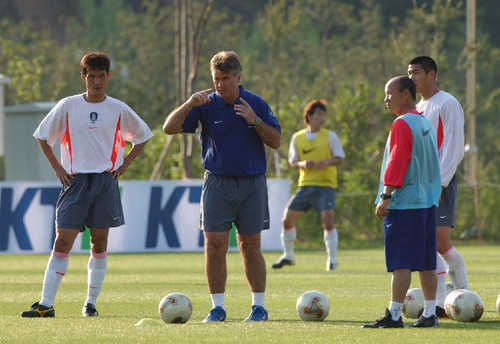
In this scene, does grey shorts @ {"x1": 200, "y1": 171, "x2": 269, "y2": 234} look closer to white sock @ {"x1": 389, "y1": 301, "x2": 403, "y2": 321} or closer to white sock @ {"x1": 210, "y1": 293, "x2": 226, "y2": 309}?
white sock @ {"x1": 210, "y1": 293, "x2": 226, "y2": 309}

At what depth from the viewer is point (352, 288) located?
12906 millimetres

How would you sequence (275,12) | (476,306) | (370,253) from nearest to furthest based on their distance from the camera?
(476,306), (370,253), (275,12)

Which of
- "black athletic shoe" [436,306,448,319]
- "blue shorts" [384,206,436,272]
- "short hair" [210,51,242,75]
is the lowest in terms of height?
"black athletic shoe" [436,306,448,319]

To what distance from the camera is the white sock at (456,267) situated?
10.1m

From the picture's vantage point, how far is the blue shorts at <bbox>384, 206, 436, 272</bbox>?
8.73 meters

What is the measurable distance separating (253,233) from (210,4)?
15.5 m

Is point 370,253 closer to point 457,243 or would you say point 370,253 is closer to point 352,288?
point 457,243

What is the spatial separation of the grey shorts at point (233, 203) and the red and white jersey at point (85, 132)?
0.97m

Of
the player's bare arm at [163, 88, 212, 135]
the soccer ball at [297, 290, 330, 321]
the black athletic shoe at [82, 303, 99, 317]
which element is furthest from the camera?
the black athletic shoe at [82, 303, 99, 317]

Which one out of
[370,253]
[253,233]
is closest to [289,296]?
[253,233]

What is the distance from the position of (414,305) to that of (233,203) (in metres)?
1.69

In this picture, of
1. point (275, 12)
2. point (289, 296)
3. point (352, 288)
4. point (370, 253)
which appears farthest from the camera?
point (275, 12)

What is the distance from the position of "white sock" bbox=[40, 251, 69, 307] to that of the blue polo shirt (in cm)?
155

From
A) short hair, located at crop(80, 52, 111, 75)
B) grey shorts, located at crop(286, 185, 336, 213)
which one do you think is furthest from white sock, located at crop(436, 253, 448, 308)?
grey shorts, located at crop(286, 185, 336, 213)
